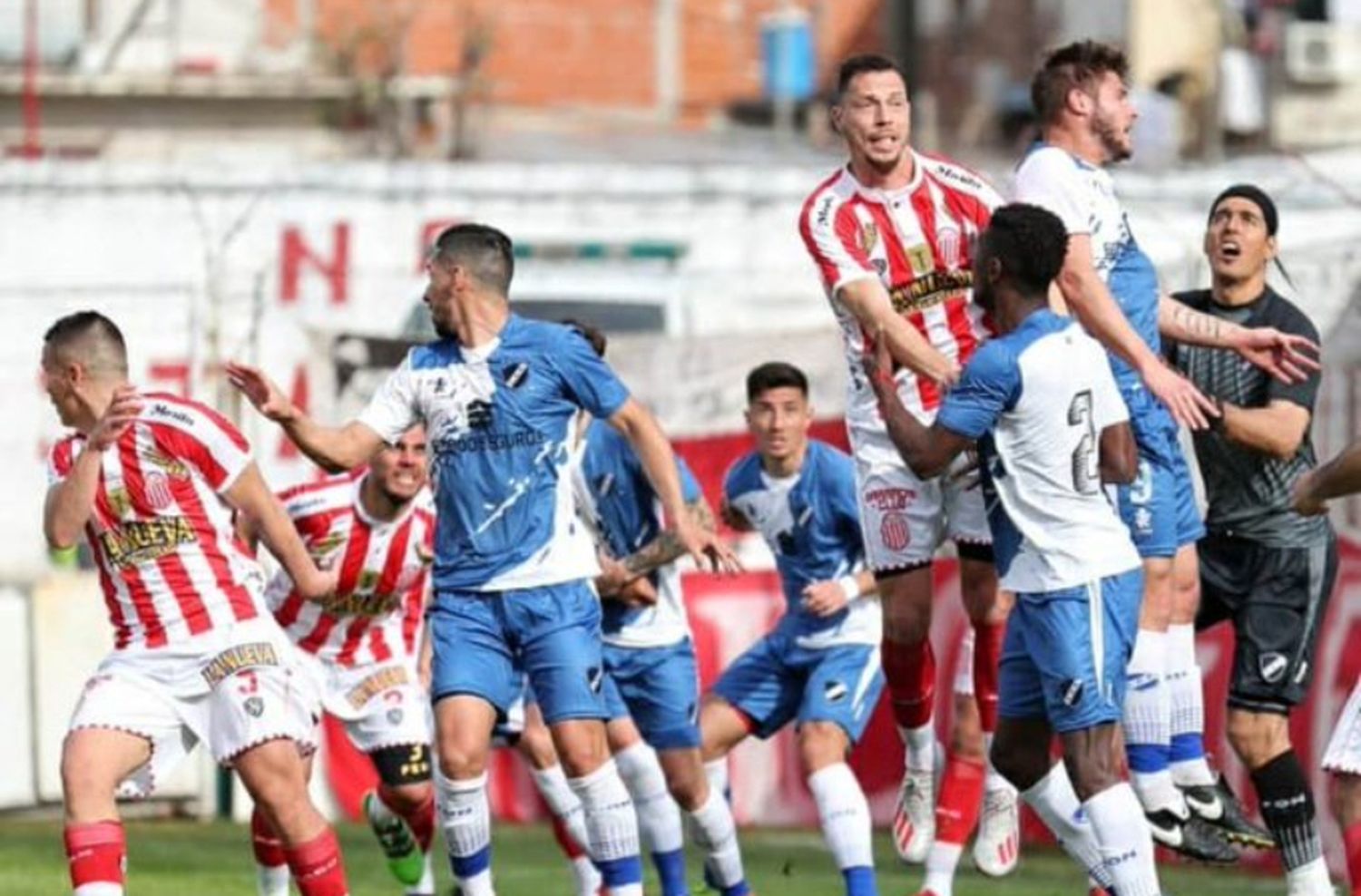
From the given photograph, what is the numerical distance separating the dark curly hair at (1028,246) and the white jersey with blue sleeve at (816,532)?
3.23m

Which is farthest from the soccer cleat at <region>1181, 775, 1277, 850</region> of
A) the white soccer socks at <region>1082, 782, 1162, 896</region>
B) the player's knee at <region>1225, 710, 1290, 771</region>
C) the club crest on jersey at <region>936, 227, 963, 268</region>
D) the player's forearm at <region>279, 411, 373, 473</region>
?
the player's forearm at <region>279, 411, 373, 473</region>

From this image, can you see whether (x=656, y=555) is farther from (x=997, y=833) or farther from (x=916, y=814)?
(x=997, y=833)

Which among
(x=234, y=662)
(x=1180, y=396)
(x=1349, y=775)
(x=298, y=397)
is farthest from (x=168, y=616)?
(x=298, y=397)

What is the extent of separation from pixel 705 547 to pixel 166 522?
178cm

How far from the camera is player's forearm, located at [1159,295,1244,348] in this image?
12.5 m

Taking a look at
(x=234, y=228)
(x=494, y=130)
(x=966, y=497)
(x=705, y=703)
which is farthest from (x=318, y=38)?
(x=966, y=497)

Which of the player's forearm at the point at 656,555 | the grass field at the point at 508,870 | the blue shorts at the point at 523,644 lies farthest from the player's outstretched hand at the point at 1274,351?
the grass field at the point at 508,870

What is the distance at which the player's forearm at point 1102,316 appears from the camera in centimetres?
1192

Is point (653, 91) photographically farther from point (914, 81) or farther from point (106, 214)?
point (106, 214)

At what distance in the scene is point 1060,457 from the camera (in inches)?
452

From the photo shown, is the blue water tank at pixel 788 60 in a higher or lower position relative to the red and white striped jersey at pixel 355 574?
higher

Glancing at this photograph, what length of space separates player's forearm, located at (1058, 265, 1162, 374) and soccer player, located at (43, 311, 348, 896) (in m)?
2.66

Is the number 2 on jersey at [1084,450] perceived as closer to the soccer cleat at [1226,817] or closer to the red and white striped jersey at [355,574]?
the soccer cleat at [1226,817]

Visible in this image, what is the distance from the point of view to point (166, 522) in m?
11.8
